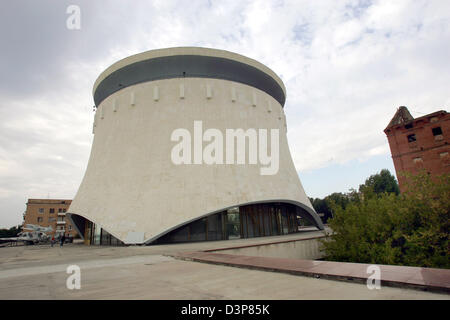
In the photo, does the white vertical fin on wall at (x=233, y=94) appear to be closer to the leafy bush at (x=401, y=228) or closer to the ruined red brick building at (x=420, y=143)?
the leafy bush at (x=401, y=228)

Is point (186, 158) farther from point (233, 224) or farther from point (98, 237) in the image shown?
point (98, 237)

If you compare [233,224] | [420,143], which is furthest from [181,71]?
[420,143]

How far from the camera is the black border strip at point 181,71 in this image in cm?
2105

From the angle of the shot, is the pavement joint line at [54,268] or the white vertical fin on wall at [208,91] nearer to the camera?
the pavement joint line at [54,268]

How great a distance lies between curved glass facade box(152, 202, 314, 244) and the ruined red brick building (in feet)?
54.4

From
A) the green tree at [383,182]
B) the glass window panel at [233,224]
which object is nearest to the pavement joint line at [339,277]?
the glass window panel at [233,224]

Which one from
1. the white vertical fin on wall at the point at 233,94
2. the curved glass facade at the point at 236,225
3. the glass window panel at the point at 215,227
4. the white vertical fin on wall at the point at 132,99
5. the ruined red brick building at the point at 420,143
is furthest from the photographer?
the ruined red brick building at the point at 420,143

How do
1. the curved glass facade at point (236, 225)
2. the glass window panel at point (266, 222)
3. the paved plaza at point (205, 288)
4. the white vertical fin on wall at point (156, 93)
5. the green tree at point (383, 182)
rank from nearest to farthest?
the paved plaza at point (205, 288), the curved glass facade at point (236, 225), the glass window panel at point (266, 222), the white vertical fin on wall at point (156, 93), the green tree at point (383, 182)

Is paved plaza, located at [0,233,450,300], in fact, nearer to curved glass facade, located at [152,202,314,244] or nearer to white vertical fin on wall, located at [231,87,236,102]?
curved glass facade, located at [152,202,314,244]

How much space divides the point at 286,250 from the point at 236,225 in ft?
19.4

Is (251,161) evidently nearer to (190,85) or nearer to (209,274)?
(190,85)

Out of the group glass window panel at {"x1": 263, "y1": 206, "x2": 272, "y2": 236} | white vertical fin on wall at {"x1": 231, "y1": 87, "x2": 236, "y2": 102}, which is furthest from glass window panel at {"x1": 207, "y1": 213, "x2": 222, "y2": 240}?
white vertical fin on wall at {"x1": 231, "y1": 87, "x2": 236, "y2": 102}

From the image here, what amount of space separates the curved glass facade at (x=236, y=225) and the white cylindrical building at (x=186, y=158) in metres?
0.07
